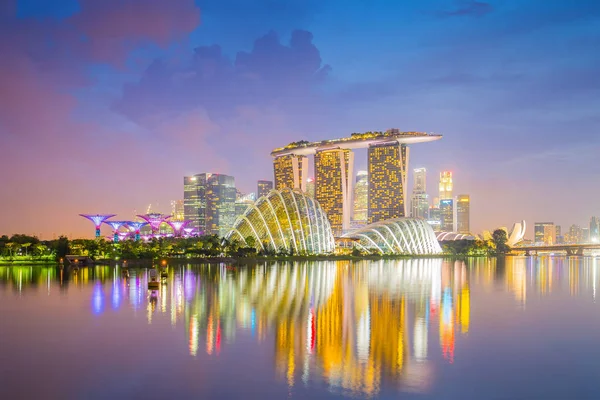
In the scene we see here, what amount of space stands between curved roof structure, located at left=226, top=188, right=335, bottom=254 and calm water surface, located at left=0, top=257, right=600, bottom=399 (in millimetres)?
70230

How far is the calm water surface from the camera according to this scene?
56.7 feet

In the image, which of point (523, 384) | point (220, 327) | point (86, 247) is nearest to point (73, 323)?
point (220, 327)

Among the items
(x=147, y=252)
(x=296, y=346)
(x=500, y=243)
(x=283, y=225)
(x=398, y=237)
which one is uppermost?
(x=283, y=225)

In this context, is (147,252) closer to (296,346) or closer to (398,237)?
(398,237)

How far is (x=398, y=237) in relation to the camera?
13638cm

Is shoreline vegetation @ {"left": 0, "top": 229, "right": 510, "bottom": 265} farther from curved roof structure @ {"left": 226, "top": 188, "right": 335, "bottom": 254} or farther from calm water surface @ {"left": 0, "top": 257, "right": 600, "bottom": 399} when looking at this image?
calm water surface @ {"left": 0, "top": 257, "right": 600, "bottom": 399}

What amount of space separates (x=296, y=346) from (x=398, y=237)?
11623 centimetres

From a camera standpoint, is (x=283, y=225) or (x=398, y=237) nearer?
(x=283, y=225)

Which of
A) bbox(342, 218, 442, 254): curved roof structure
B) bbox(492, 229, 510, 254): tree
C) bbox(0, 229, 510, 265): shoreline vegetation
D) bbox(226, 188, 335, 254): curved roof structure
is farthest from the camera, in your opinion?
bbox(492, 229, 510, 254): tree

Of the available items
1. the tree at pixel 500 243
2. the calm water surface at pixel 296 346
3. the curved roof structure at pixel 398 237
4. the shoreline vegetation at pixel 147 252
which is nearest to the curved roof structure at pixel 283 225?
the shoreline vegetation at pixel 147 252

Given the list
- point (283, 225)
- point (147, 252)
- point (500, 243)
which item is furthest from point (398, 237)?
point (500, 243)

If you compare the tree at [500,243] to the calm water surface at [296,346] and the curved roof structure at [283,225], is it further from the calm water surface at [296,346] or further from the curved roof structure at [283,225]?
the calm water surface at [296,346]

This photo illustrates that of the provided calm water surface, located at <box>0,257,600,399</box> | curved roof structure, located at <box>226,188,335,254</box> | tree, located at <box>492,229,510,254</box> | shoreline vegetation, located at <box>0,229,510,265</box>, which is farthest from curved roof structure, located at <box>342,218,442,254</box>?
calm water surface, located at <box>0,257,600,399</box>

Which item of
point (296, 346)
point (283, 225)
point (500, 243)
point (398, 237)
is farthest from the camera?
point (500, 243)
